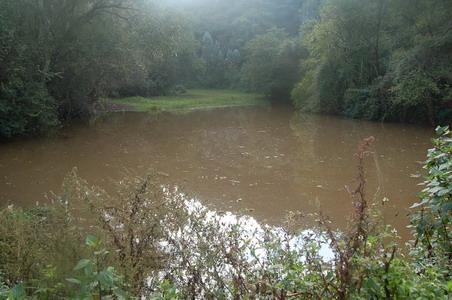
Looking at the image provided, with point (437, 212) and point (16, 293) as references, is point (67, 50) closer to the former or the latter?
point (16, 293)

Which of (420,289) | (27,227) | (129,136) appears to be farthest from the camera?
(129,136)

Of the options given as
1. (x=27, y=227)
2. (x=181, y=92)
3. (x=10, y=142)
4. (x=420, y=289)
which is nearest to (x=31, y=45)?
(x=10, y=142)

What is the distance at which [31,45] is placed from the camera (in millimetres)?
16078

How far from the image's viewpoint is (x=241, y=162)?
43.5ft

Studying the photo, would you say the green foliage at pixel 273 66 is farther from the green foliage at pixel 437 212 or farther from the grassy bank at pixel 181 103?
the green foliage at pixel 437 212

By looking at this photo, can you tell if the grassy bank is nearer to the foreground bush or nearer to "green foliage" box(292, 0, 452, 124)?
"green foliage" box(292, 0, 452, 124)

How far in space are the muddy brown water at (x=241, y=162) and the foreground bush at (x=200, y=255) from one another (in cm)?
105

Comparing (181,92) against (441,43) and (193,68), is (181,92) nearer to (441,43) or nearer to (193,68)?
(193,68)

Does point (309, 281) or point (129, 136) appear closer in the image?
point (309, 281)

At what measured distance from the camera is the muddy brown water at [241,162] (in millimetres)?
9156

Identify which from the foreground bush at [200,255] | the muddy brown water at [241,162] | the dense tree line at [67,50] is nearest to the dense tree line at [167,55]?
the dense tree line at [67,50]

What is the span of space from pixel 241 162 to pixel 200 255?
9657 mm

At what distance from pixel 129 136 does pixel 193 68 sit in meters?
32.6

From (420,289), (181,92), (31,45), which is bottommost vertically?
(181,92)
